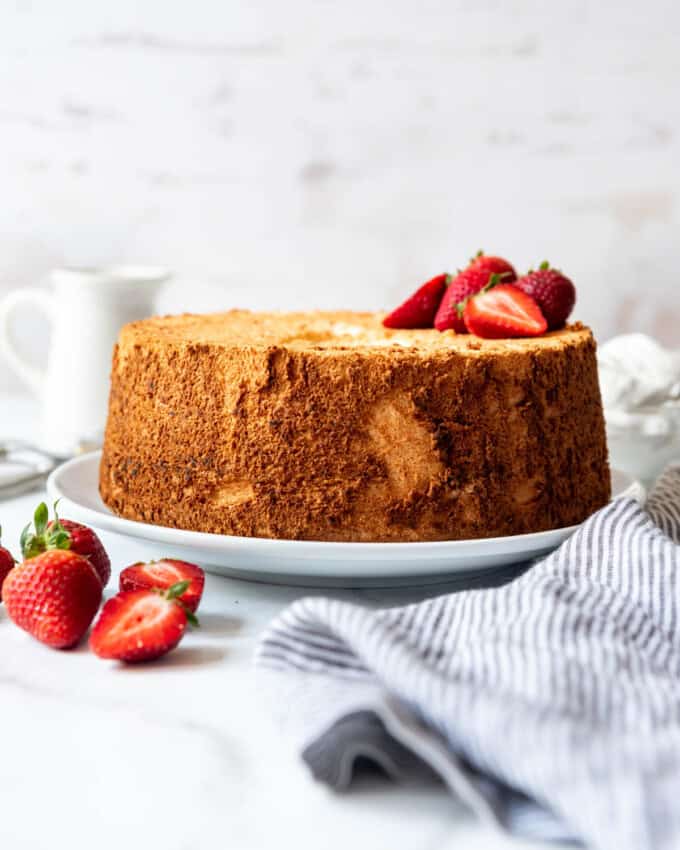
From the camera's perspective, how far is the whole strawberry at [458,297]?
1.47m

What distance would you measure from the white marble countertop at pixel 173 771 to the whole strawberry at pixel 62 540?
0.28 ft

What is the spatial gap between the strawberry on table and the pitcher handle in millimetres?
1093

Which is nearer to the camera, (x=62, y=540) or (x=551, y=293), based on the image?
(x=62, y=540)

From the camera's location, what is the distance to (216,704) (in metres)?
1.01

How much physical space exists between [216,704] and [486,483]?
1.31ft

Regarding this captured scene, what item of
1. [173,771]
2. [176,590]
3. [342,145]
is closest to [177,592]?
[176,590]

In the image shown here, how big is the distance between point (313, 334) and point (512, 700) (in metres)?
0.74

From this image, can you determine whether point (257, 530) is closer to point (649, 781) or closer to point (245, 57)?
point (649, 781)

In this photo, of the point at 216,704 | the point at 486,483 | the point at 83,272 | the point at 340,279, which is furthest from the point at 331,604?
the point at 340,279

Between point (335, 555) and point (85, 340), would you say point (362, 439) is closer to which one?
point (335, 555)

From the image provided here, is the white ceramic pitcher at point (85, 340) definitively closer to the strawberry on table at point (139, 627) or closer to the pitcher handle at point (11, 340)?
the pitcher handle at point (11, 340)

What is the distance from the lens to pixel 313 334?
1.50 metres

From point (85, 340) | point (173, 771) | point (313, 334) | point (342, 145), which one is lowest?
point (173, 771)

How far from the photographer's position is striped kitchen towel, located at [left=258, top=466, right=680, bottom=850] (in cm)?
77
